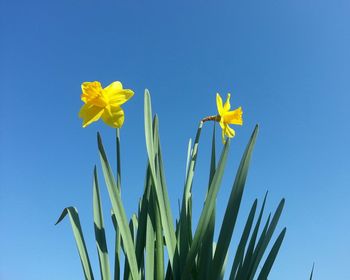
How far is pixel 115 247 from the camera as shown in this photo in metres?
1.71

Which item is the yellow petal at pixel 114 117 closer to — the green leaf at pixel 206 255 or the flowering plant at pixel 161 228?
the flowering plant at pixel 161 228

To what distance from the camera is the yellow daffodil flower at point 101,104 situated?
5.36 ft

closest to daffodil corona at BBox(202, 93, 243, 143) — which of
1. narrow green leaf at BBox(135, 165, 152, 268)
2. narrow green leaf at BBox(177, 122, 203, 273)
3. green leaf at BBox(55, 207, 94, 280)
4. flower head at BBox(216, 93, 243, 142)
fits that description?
flower head at BBox(216, 93, 243, 142)

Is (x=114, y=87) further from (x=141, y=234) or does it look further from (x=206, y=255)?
(x=206, y=255)

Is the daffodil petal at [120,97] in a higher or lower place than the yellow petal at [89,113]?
higher

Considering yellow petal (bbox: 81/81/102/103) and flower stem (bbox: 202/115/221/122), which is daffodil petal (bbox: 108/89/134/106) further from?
flower stem (bbox: 202/115/221/122)

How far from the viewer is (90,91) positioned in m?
1.64

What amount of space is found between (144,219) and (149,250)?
129mm

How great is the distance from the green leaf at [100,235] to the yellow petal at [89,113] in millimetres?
228

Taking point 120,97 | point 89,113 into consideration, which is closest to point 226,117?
point 120,97

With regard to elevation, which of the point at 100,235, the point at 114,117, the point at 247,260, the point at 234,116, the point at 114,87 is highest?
the point at 234,116

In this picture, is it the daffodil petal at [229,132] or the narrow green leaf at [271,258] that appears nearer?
the narrow green leaf at [271,258]

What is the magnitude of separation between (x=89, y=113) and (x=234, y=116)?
794 mm

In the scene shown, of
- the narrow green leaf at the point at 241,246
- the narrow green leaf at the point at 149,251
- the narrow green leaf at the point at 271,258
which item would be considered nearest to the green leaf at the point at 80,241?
the narrow green leaf at the point at 149,251
